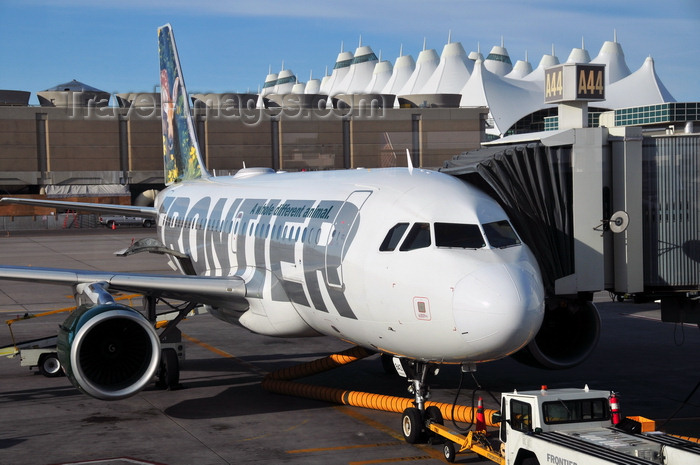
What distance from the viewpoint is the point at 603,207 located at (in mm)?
18453

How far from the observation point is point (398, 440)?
16297 mm

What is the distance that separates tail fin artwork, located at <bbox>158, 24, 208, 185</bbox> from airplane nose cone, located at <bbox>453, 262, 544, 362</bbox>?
19.0 meters

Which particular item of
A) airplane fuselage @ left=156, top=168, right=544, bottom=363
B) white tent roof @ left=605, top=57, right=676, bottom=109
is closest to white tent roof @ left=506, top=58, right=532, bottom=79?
white tent roof @ left=605, top=57, right=676, bottom=109

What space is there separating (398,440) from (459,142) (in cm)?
9824

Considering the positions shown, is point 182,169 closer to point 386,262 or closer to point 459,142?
point 386,262

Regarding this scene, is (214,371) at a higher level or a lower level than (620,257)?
lower

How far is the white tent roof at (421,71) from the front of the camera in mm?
176250

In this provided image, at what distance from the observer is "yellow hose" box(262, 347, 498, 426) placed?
16.8 meters

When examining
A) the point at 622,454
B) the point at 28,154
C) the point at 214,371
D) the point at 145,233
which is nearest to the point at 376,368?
the point at 214,371

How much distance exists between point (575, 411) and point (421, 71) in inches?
6660

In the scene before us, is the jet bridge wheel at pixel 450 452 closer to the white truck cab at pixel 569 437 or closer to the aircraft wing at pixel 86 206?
the white truck cab at pixel 569 437

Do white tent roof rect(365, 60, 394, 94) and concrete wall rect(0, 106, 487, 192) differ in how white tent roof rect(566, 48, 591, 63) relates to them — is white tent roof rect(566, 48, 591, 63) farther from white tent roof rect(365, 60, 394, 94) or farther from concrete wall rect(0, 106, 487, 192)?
concrete wall rect(0, 106, 487, 192)

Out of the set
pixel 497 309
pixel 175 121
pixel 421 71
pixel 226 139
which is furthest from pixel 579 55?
pixel 497 309

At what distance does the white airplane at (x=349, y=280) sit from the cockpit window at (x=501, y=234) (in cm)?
3
